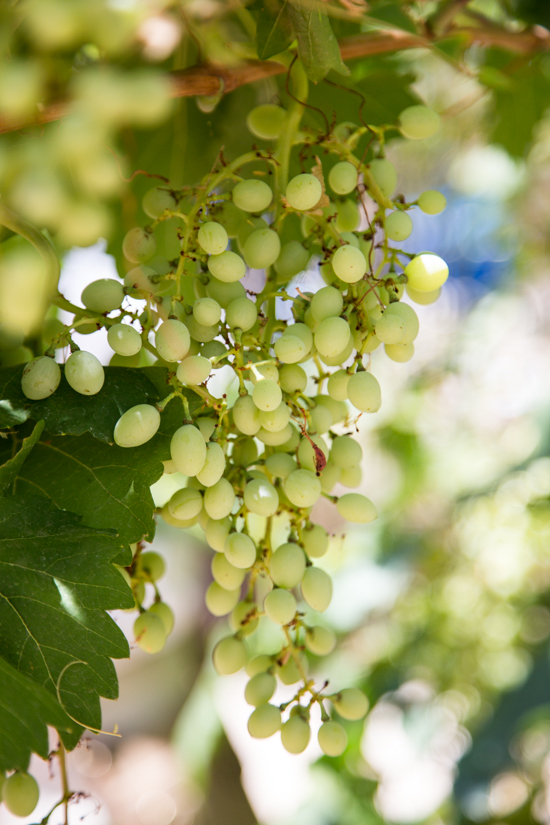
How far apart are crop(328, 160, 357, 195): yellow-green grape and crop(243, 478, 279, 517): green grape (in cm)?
23

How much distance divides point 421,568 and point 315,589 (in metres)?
1.66

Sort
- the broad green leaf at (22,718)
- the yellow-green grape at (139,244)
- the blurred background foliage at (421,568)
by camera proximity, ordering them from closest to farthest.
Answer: the broad green leaf at (22,718), the yellow-green grape at (139,244), the blurred background foliage at (421,568)

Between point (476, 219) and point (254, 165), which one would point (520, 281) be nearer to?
point (476, 219)

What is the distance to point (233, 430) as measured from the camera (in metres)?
0.45

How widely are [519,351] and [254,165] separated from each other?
2382mm

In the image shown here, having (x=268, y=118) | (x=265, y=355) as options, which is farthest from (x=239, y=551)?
(x=268, y=118)

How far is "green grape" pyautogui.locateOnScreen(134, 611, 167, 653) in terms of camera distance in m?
0.48

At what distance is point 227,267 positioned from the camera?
41 centimetres

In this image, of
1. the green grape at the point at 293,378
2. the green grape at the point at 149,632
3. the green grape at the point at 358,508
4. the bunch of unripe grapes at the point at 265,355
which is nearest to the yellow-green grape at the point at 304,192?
the bunch of unripe grapes at the point at 265,355

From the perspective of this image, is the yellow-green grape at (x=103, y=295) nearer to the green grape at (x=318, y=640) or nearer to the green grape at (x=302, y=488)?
the green grape at (x=302, y=488)

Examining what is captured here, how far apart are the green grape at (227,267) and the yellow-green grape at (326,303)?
0.05m

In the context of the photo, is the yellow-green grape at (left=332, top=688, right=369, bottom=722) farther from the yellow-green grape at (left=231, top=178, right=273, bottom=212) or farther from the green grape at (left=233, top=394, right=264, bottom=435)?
the yellow-green grape at (left=231, top=178, right=273, bottom=212)

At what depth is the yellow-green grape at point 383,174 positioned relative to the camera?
1.57ft

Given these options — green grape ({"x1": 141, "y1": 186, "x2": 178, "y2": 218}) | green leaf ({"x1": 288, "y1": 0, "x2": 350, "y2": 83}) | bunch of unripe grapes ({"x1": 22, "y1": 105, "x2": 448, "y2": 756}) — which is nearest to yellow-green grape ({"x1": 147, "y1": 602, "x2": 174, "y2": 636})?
bunch of unripe grapes ({"x1": 22, "y1": 105, "x2": 448, "y2": 756})
